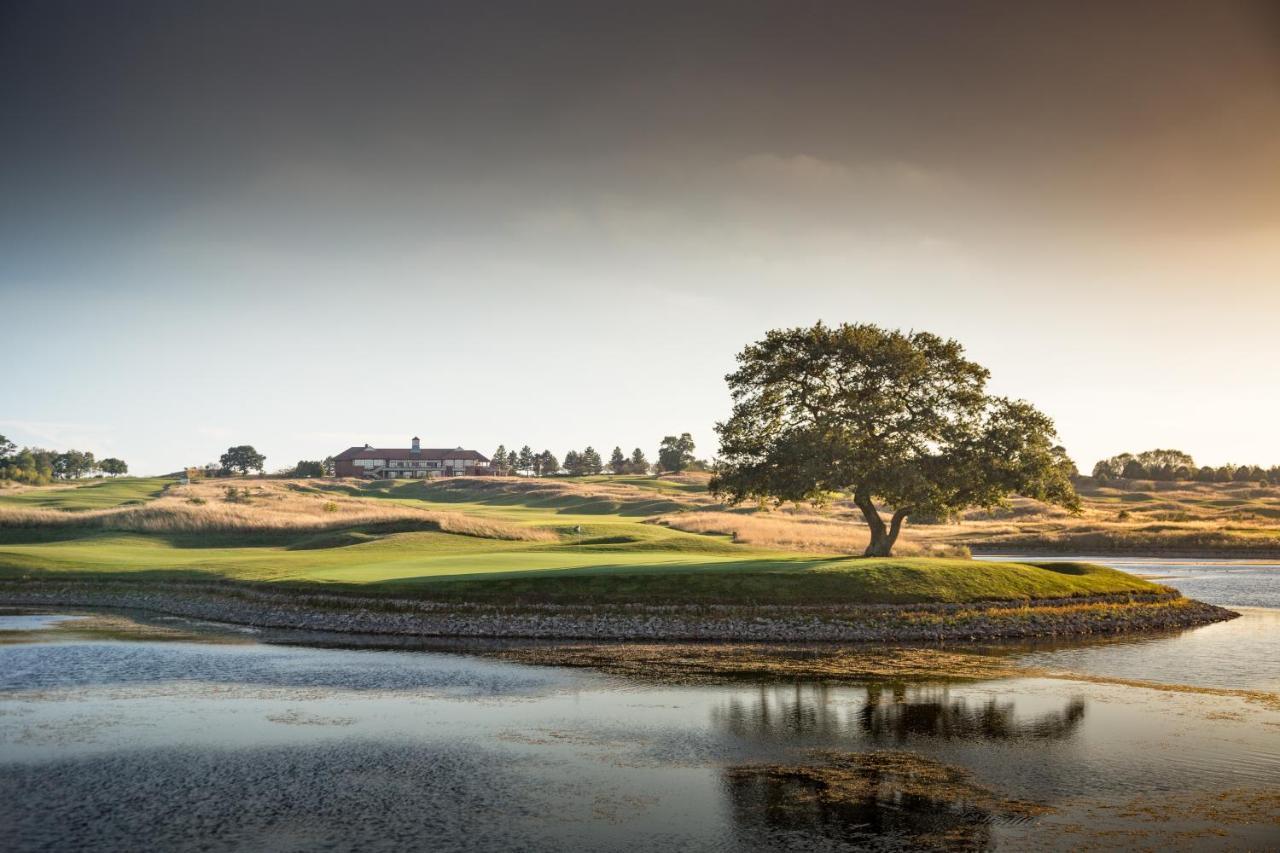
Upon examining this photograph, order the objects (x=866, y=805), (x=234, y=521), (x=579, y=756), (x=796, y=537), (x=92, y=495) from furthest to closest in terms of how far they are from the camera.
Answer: (x=92, y=495) < (x=234, y=521) < (x=796, y=537) < (x=579, y=756) < (x=866, y=805)

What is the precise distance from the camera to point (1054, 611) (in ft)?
144

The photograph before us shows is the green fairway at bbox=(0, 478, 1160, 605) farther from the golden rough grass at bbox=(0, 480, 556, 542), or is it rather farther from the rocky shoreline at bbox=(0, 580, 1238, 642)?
the rocky shoreline at bbox=(0, 580, 1238, 642)

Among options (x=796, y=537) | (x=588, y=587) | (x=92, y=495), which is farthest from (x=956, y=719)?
(x=92, y=495)

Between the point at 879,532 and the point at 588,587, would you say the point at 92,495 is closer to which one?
the point at 588,587

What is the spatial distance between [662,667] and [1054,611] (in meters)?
22.1

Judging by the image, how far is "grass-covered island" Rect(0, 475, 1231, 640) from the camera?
1610 inches

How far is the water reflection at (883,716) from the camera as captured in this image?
76.7ft

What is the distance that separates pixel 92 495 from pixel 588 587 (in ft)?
428

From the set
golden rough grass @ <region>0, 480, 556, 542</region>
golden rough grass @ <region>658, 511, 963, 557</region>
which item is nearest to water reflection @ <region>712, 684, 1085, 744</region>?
golden rough grass @ <region>658, 511, 963, 557</region>

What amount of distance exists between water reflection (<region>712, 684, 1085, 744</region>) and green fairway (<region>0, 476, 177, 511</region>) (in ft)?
339

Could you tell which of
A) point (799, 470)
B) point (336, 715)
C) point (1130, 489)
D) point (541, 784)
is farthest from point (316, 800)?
point (1130, 489)

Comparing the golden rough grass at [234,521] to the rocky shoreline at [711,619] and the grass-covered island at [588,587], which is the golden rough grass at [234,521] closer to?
the grass-covered island at [588,587]

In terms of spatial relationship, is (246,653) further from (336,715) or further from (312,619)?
(336,715)

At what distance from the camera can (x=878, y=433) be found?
54.5 metres
